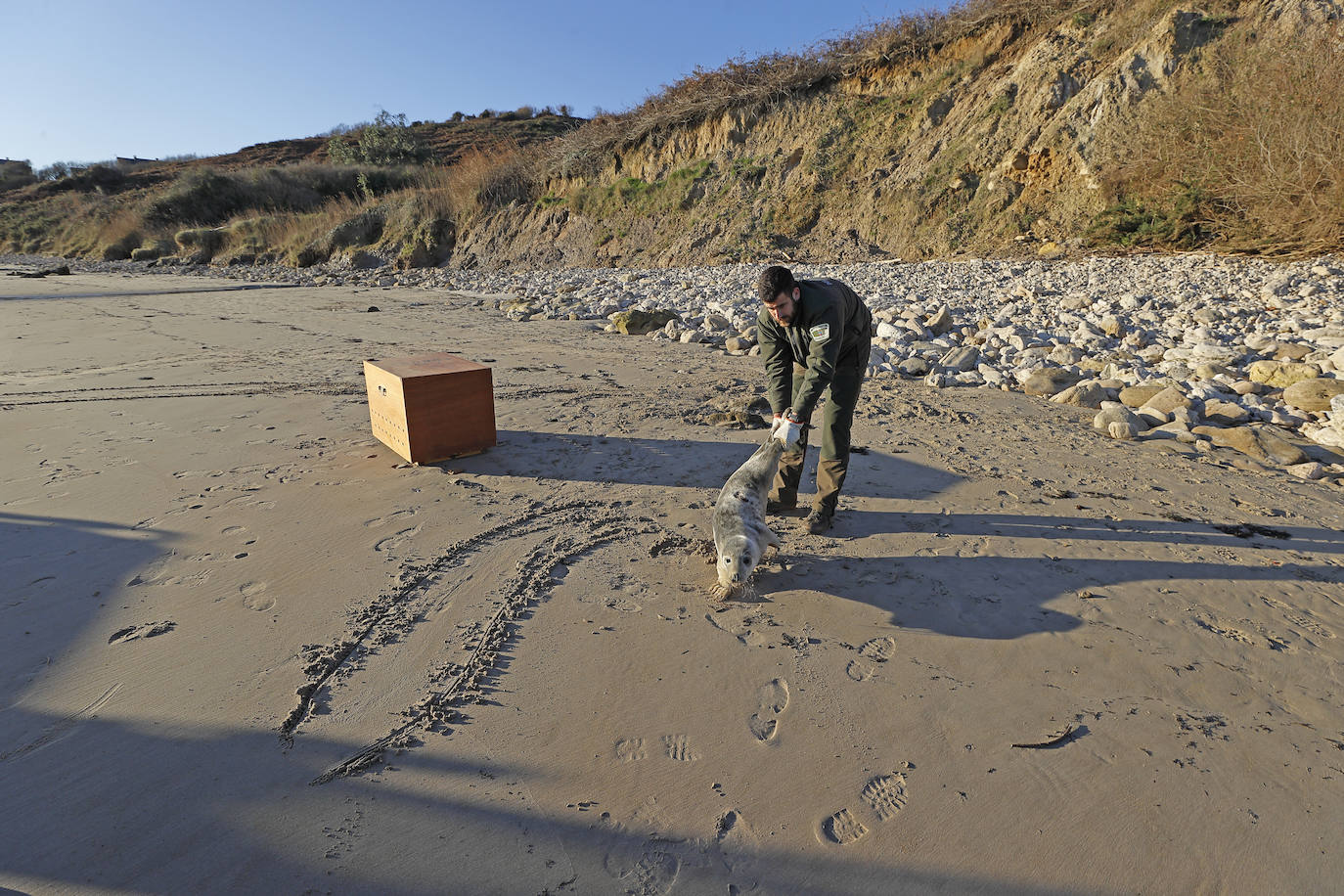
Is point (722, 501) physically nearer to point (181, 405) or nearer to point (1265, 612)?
point (1265, 612)

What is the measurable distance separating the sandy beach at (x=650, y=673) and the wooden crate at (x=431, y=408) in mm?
153

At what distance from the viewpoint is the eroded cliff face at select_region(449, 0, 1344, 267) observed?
12648 mm

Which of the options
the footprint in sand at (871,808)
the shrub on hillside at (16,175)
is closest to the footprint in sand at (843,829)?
the footprint in sand at (871,808)

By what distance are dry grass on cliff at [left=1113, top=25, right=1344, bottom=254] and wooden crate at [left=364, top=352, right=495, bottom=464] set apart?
11.6m

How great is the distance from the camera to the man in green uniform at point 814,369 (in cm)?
375

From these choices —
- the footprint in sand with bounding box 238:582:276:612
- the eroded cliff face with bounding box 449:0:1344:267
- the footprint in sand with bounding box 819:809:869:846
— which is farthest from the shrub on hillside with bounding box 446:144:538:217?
the footprint in sand with bounding box 819:809:869:846

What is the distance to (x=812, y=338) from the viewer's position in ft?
12.3

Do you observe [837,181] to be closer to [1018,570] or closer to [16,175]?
[1018,570]

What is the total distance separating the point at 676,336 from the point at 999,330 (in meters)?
4.22

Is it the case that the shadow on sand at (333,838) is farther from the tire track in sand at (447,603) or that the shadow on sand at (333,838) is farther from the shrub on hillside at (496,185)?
the shrub on hillside at (496,185)

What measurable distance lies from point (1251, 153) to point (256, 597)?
13.9 m

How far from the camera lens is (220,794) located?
227 centimetres

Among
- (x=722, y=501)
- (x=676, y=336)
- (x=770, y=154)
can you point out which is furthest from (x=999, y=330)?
(x=770, y=154)

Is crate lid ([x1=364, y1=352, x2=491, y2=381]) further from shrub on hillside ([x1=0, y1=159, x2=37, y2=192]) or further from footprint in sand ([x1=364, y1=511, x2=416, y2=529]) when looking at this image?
shrub on hillside ([x1=0, y1=159, x2=37, y2=192])
